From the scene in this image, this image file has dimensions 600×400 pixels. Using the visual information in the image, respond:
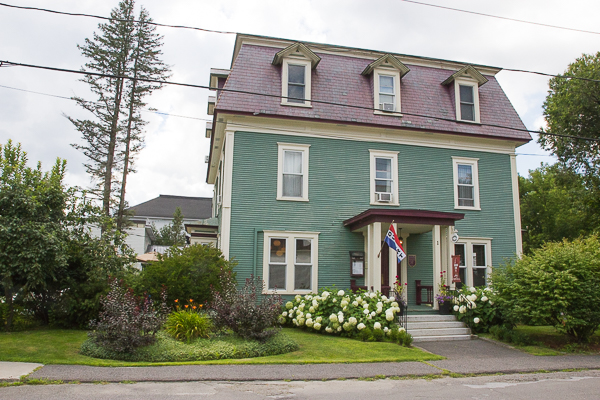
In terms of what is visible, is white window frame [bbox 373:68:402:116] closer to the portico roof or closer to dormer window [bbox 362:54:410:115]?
dormer window [bbox 362:54:410:115]

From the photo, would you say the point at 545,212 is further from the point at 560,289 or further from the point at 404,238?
the point at 560,289

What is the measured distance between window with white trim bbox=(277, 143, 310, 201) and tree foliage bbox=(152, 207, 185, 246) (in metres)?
31.9

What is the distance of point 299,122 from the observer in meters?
15.8

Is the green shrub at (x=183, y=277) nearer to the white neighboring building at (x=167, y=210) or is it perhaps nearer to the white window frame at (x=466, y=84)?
the white window frame at (x=466, y=84)

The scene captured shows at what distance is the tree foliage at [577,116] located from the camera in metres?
23.3

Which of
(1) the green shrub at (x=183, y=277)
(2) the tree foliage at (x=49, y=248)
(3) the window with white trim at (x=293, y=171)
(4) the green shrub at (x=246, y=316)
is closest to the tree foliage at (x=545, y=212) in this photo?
(3) the window with white trim at (x=293, y=171)

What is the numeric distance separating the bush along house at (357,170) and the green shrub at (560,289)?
2647mm

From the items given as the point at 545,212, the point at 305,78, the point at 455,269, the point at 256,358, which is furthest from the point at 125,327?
the point at 545,212

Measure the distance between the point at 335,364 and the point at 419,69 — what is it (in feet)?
42.9

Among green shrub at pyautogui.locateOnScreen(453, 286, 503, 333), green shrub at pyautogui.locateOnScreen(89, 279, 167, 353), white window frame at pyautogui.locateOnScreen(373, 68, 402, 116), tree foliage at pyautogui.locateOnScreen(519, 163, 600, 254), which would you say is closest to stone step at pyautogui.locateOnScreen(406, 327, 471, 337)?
green shrub at pyautogui.locateOnScreen(453, 286, 503, 333)

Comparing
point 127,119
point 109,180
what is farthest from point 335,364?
point 127,119

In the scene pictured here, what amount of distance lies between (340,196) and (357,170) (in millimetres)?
1136

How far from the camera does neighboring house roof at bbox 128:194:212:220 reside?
54941mm

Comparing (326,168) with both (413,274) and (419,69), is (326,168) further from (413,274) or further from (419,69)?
(419,69)
